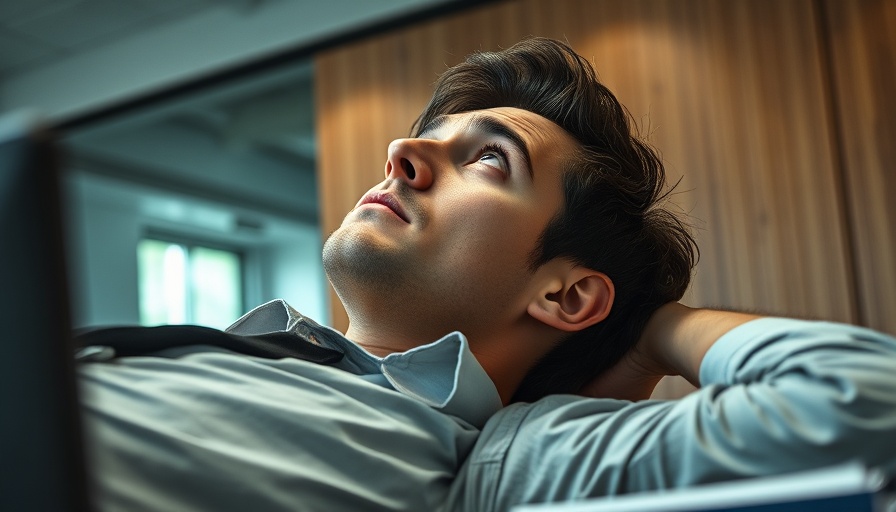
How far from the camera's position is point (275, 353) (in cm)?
101

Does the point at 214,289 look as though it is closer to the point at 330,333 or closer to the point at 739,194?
the point at 739,194

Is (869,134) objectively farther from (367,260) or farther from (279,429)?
(279,429)

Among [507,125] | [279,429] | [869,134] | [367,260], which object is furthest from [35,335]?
[869,134]

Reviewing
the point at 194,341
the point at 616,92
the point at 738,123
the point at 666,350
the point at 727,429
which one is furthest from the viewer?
the point at 616,92

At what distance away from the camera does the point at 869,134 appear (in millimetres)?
2594

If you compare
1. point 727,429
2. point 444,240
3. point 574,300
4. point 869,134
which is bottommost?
point 727,429

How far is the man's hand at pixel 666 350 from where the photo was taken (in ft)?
3.26

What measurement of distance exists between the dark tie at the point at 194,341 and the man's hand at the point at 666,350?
0.42 meters

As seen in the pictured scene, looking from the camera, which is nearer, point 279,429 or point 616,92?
point 279,429

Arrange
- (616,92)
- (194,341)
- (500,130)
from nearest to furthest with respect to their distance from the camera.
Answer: (194,341), (500,130), (616,92)

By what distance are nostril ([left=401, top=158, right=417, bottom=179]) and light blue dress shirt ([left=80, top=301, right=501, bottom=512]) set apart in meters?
0.30

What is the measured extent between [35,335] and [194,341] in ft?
1.80

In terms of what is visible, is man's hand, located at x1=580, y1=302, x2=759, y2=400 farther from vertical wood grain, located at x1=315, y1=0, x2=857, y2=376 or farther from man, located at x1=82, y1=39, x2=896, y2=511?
vertical wood grain, located at x1=315, y1=0, x2=857, y2=376

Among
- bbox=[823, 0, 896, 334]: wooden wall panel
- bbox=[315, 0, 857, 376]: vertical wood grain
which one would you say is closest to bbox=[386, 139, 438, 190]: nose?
bbox=[315, 0, 857, 376]: vertical wood grain
